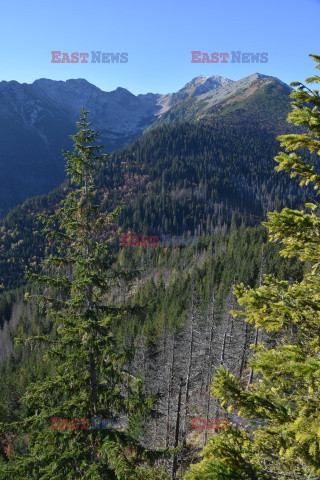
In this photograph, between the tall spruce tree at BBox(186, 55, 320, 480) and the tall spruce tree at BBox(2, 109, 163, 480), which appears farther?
the tall spruce tree at BBox(2, 109, 163, 480)

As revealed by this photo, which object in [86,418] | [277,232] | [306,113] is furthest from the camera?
[86,418]

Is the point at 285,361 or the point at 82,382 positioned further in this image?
the point at 82,382

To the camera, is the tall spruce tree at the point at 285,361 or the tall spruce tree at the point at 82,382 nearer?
the tall spruce tree at the point at 285,361

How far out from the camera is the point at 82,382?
9.24 m

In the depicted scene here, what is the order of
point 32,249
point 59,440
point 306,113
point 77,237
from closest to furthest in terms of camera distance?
point 306,113
point 59,440
point 77,237
point 32,249

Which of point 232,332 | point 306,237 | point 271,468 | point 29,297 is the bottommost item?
point 232,332

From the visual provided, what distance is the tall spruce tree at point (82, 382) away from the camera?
7.91 meters

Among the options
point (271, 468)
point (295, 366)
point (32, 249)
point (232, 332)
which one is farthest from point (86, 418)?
point (32, 249)

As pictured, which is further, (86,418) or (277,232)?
(86,418)

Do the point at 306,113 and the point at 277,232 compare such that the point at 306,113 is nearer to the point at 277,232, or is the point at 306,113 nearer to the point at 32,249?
the point at 277,232

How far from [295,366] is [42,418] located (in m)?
8.20

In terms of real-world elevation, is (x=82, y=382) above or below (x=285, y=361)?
below

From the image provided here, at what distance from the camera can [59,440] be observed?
8.10 metres

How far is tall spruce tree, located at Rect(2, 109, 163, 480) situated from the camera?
26.0 feet
